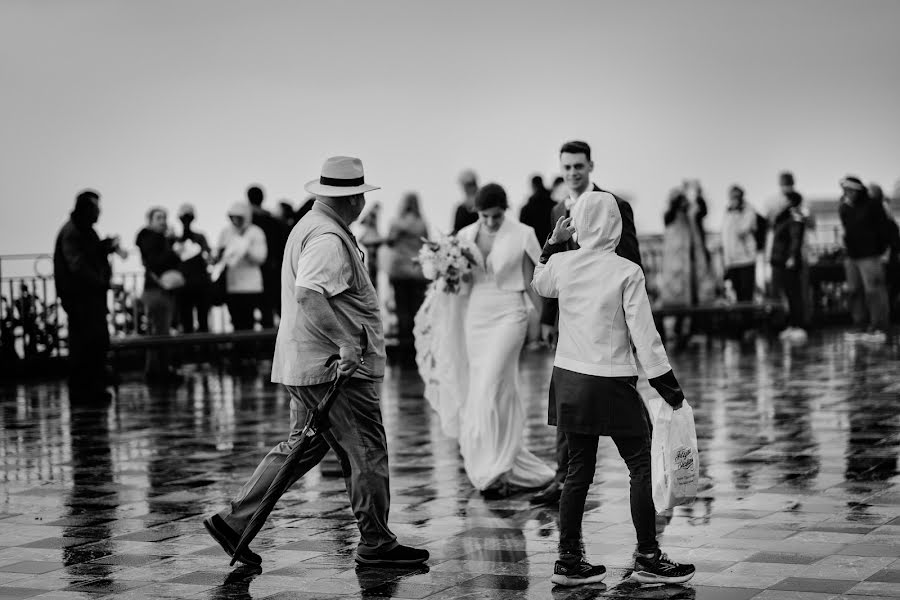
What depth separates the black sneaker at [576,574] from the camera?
212 inches

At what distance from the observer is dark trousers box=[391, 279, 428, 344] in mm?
16375

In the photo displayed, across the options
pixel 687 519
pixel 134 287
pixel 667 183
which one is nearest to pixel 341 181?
pixel 687 519

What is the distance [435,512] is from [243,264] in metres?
8.94

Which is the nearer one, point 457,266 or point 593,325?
point 593,325

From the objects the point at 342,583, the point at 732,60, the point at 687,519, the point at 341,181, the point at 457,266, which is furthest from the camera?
the point at 732,60

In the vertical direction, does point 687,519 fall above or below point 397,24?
below

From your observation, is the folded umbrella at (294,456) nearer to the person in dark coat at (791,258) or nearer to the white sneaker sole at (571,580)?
the white sneaker sole at (571,580)

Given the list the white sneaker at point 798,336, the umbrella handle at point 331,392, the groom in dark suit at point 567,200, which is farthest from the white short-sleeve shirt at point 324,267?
the white sneaker at point 798,336

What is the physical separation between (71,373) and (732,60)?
40.9 feet

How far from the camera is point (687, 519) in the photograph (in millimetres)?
6586

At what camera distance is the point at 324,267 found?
5.86 metres

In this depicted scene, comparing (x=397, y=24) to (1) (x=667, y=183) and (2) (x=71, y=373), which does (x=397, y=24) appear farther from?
(2) (x=71, y=373)

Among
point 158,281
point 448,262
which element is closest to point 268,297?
point 158,281

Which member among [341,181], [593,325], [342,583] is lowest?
[342,583]
